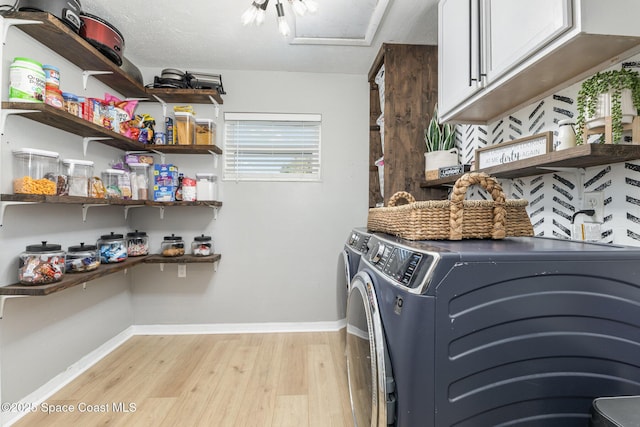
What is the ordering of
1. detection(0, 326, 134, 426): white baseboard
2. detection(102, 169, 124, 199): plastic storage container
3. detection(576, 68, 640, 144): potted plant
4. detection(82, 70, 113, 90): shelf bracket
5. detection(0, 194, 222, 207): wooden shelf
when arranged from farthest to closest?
1. detection(102, 169, 124, 199): plastic storage container
2. detection(82, 70, 113, 90): shelf bracket
3. detection(0, 326, 134, 426): white baseboard
4. detection(0, 194, 222, 207): wooden shelf
5. detection(576, 68, 640, 144): potted plant

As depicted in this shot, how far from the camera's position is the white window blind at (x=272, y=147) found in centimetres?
265

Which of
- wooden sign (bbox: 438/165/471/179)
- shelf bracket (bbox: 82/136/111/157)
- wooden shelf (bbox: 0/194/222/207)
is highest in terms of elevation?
shelf bracket (bbox: 82/136/111/157)

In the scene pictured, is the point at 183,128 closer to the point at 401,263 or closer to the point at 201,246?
the point at 201,246

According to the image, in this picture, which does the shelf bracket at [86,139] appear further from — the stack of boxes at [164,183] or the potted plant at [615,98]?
the potted plant at [615,98]

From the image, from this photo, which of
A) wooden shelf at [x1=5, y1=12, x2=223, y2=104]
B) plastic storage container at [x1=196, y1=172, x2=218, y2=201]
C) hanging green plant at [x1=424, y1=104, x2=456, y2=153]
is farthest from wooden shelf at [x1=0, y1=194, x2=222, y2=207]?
hanging green plant at [x1=424, y1=104, x2=456, y2=153]

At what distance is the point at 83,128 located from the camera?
5.91ft

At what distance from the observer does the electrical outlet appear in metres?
1.09

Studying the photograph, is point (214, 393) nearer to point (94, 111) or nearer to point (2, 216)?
point (2, 216)

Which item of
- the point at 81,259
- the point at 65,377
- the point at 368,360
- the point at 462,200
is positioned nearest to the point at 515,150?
the point at 462,200

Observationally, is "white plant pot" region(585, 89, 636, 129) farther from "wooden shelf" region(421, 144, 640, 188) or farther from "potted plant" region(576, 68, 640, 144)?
"wooden shelf" region(421, 144, 640, 188)

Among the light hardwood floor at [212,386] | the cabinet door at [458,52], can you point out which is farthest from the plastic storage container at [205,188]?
the cabinet door at [458,52]

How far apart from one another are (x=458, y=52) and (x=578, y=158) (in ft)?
2.45

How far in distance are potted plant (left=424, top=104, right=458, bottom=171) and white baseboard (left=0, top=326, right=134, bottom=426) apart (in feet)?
8.75

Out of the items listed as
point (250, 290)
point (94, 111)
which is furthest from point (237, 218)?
point (94, 111)
